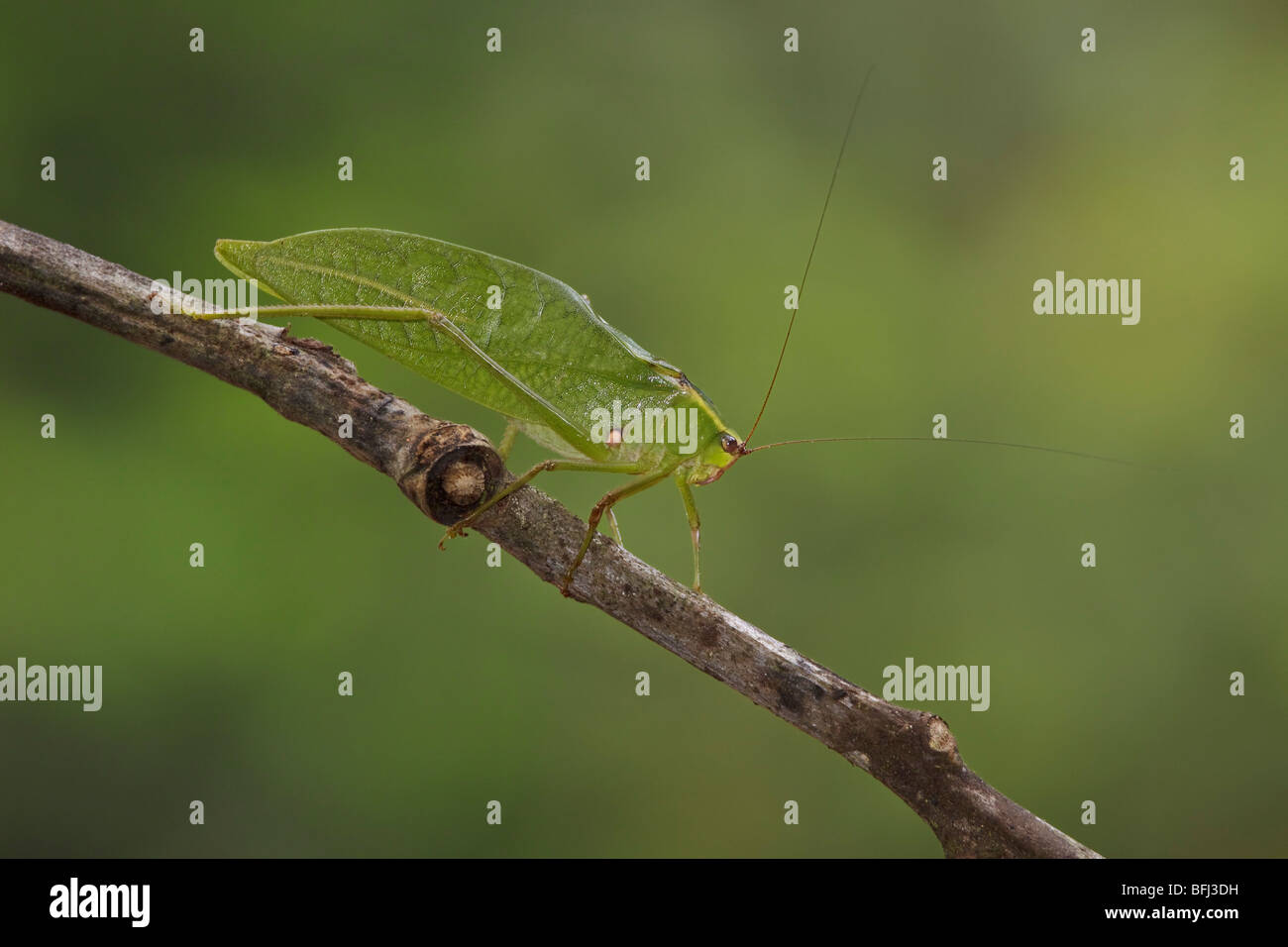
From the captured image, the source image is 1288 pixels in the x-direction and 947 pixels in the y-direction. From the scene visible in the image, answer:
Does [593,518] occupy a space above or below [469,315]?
below

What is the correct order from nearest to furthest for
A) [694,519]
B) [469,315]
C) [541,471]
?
[541,471] → [469,315] → [694,519]

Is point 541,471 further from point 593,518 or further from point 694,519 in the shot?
point 694,519

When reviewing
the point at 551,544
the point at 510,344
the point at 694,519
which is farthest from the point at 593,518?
the point at 694,519

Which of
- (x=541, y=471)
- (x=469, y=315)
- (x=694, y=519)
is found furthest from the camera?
(x=694, y=519)

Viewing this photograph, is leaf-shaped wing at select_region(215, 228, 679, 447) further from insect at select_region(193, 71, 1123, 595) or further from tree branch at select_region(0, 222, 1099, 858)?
tree branch at select_region(0, 222, 1099, 858)

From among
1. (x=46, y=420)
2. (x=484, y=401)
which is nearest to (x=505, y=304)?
(x=484, y=401)

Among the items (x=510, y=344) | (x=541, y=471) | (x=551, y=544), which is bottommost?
(x=551, y=544)

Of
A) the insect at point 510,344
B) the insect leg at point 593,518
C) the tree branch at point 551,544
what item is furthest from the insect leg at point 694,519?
the tree branch at point 551,544

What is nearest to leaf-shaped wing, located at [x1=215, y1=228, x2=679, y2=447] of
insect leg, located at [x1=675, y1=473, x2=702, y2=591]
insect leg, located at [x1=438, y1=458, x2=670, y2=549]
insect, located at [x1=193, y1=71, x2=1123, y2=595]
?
insect, located at [x1=193, y1=71, x2=1123, y2=595]
